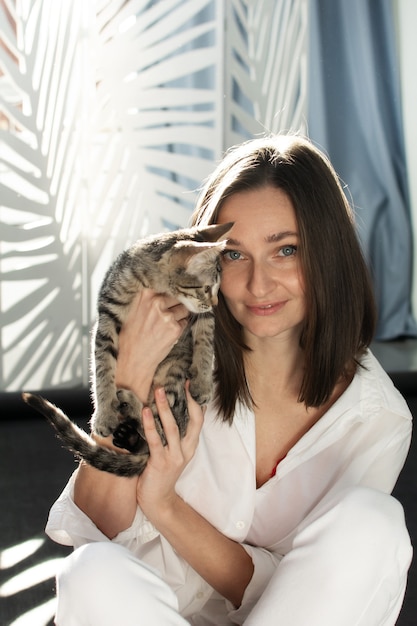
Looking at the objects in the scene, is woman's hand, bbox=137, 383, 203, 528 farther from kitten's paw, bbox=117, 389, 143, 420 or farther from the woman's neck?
the woman's neck

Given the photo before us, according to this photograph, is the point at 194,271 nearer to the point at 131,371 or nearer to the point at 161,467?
the point at 131,371

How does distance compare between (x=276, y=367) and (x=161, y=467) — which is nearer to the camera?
(x=161, y=467)

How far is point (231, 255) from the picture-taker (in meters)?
1.27

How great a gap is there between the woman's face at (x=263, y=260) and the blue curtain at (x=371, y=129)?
268 cm

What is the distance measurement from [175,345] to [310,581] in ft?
1.79

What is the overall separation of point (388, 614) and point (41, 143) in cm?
216

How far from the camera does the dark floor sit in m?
1.64

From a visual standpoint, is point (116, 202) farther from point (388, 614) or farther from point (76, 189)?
point (388, 614)

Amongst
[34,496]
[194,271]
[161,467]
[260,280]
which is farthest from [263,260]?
[34,496]

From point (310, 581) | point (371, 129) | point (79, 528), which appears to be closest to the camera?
point (310, 581)

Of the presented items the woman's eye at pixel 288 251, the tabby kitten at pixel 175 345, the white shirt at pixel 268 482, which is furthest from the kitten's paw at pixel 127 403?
the woman's eye at pixel 288 251

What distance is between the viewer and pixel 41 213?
9.08ft

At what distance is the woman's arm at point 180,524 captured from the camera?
1.21 m

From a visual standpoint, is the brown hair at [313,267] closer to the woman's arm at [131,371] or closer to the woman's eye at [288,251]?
the woman's eye at [288,251]
